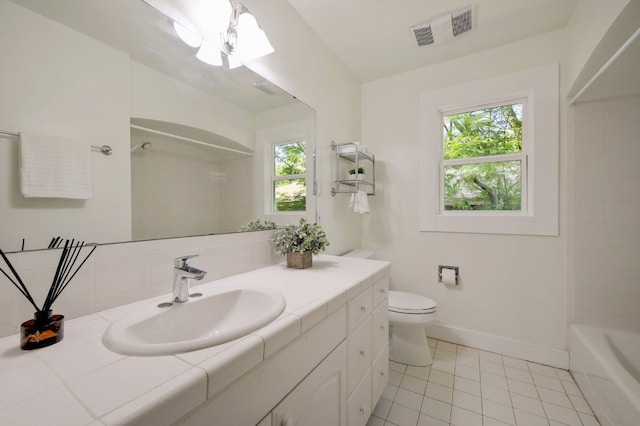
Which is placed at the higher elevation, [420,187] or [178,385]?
[420,187]

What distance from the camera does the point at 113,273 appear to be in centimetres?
82

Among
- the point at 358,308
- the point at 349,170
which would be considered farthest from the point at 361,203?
the point at 358,308

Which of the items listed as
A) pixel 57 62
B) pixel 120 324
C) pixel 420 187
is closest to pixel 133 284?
pixel 120 324

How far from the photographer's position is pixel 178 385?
0.45 metres

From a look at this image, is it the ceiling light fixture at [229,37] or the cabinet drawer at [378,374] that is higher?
the ceiling light fixture at [229,37]

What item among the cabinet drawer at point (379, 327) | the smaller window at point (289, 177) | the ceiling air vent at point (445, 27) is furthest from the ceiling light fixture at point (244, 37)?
the cabinet drawer at point (379, 327)

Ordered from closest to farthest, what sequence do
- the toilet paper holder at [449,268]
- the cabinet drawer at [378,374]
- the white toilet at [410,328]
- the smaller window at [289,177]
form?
the cabinet drawer at [378,374] < the smaller window at [289,177] < the white toilet at [410,328] < the toilet paper holder at [449,268]

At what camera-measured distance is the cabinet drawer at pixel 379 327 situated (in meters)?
1.28

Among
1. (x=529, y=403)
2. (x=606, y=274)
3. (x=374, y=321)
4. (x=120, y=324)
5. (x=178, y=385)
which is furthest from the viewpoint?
(x=606, y=274)

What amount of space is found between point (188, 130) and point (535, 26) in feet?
7.64

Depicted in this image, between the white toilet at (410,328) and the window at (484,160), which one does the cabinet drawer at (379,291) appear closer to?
the white toilet at (410,328)

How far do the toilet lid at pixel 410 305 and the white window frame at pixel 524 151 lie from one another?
627mm

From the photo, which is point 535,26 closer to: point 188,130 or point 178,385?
point 188,130

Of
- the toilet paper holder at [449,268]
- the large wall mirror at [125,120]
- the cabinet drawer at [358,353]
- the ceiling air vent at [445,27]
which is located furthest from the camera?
the toilet paper holder at [449,268]
